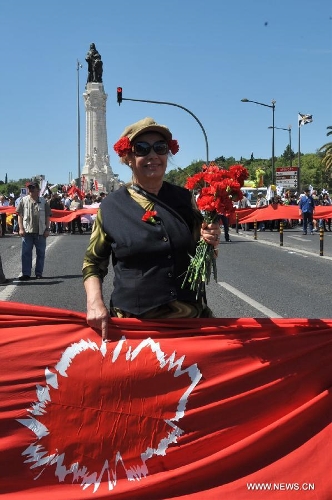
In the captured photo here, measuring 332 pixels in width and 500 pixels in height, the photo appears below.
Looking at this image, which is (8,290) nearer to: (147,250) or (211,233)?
(147,250)

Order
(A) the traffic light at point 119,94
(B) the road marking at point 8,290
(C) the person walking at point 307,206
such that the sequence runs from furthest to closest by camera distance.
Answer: (A) the traffic light at point 119,94, (C) the person walking at point 307,206, (B) the road marking at point 8,290

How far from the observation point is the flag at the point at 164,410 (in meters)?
3.46

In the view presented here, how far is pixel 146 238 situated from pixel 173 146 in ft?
1.86

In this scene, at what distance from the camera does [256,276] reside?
14438 millimetres

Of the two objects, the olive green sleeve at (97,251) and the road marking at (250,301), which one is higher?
the olive green sleeve at (97,251)

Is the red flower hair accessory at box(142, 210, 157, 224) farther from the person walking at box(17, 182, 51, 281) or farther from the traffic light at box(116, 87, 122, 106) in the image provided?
the traffic light at box(116, 87, 122, 106)

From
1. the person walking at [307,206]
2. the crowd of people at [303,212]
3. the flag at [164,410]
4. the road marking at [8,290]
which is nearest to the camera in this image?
the flag at [164,410]

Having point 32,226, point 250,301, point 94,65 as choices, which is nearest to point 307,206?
point 32,226

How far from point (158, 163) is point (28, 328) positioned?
44.2 inches

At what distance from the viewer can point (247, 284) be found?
12.9 m

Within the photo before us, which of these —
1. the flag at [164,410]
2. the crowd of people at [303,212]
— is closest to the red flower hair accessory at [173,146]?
the flag at [164,410]

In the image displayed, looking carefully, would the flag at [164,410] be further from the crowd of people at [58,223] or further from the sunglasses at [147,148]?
the crowd of people at [58,223]

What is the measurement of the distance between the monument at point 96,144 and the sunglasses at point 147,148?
75.9 m

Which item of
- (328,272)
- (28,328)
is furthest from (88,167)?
(28,328)
